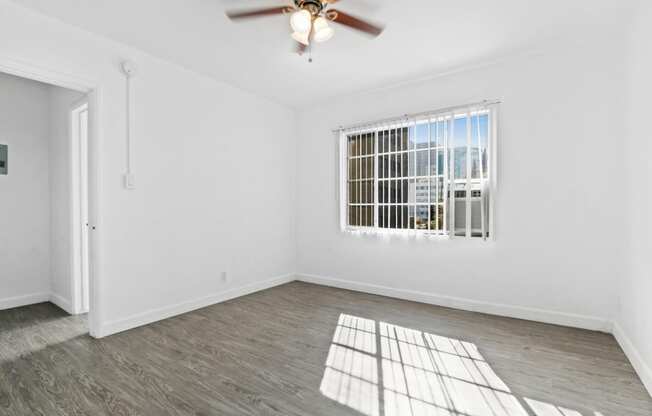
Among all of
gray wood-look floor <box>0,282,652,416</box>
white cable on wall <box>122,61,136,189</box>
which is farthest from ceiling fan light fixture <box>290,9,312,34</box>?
gray wood-look floor <box>0,282,652,416</box>

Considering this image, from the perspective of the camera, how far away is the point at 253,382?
2.09 meters

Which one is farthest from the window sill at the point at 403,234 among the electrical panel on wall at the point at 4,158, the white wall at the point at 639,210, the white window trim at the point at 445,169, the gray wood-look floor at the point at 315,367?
the electrical panel on wall at the point at 4,158

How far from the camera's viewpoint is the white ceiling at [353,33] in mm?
2406

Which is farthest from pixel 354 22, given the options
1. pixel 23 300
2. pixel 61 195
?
pixel 23 300

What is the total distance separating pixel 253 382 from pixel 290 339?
2.26 feet

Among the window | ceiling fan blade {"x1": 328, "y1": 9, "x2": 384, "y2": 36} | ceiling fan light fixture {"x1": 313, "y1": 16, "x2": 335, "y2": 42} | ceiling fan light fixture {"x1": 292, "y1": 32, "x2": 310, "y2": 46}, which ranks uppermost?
ceiling fan blade {"x1": 328, "y1": 9, "x2": 384, "y2": 36}

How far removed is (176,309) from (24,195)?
90.9 inches

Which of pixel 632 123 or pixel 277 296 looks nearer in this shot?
pixel 632 123

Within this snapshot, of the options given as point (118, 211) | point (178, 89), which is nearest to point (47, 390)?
point (118, 211)

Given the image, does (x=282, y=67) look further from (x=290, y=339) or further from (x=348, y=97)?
(x=290, y=339)

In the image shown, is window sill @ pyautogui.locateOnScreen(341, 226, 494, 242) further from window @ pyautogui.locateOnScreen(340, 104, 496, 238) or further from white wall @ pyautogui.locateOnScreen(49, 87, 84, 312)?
white wall @ pyautogui.locateOnScreen(49, 87, 84, 312)

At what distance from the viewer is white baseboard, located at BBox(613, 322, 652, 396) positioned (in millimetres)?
1971

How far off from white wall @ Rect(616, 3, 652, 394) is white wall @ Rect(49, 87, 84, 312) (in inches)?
192

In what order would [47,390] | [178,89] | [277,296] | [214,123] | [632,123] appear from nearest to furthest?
[47,390]
[632,123]
[178,89]
[214,123]
[277,296]
